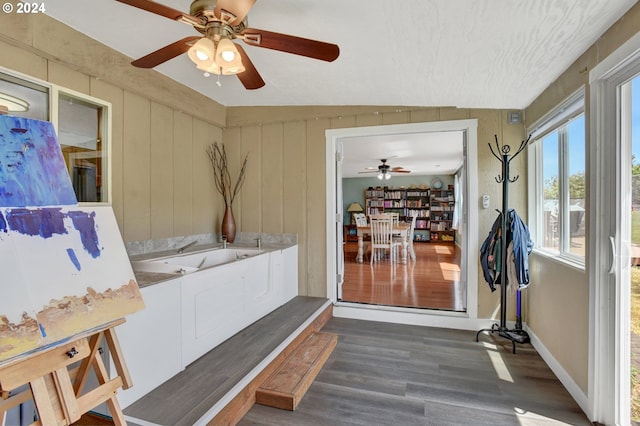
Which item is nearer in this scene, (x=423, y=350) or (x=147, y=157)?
(x=423, y=350)

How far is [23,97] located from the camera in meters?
1.96

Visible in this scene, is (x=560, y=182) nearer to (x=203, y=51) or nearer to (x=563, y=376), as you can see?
(x=563, y=376)

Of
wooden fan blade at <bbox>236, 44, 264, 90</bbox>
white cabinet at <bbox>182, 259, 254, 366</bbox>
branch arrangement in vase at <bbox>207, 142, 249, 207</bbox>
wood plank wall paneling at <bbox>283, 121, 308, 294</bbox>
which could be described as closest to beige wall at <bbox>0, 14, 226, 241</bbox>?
branch arrangement in vase at <bbox>207, 142, 249, 207</bbox>

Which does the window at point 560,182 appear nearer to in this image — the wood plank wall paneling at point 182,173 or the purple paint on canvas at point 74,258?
the purple paint on canvas at point 74,258

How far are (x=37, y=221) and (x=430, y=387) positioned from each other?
2.35 metres

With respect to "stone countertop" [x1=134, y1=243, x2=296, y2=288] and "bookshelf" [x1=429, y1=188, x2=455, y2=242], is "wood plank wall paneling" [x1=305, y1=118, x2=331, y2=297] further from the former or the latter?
"bookshelf" [x1=429, y1=188, x2=455, y2=242]

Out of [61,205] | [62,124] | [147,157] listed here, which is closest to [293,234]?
[147,157]

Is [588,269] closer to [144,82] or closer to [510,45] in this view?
[510,45]

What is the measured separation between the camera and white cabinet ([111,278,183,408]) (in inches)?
65.9

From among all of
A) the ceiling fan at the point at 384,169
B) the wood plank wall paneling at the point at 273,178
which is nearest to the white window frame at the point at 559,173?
the wood plank wall paneling at the point at 273,178

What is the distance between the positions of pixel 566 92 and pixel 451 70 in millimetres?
768

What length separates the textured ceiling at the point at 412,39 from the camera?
162 centimetres

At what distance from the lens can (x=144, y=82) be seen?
2.73m

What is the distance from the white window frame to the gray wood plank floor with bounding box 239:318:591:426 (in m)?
0.87
